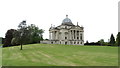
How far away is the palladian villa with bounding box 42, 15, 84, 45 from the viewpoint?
86.5m

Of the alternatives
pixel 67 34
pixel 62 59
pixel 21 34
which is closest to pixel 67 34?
pixel 67 34

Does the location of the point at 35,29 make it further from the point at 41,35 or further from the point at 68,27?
the point at 68,27

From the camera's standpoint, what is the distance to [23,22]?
47.0 m

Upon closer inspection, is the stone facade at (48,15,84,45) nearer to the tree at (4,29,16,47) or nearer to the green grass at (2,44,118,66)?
the tree at (4,29,16,47)

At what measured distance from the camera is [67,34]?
8794cm

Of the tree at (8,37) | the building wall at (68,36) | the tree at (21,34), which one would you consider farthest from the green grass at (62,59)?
the tree at (8,37)

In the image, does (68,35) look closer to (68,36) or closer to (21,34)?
(68,36)

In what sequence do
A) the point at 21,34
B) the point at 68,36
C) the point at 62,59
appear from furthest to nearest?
1. the point at 68,36
2. the point at 21,34
3. the point at 62,59

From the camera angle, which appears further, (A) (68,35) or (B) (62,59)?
(A) (68,35)

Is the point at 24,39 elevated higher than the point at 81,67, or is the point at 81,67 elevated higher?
the point at 24,39

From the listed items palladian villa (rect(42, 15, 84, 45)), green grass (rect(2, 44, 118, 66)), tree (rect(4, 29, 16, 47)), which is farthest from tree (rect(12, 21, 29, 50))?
tree (rect(4, 29, 16, 47))

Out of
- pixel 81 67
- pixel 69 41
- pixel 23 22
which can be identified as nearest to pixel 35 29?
pixel 69 41

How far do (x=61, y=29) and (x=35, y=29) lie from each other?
20601mm

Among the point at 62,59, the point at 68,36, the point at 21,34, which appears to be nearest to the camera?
the point at 62,59
